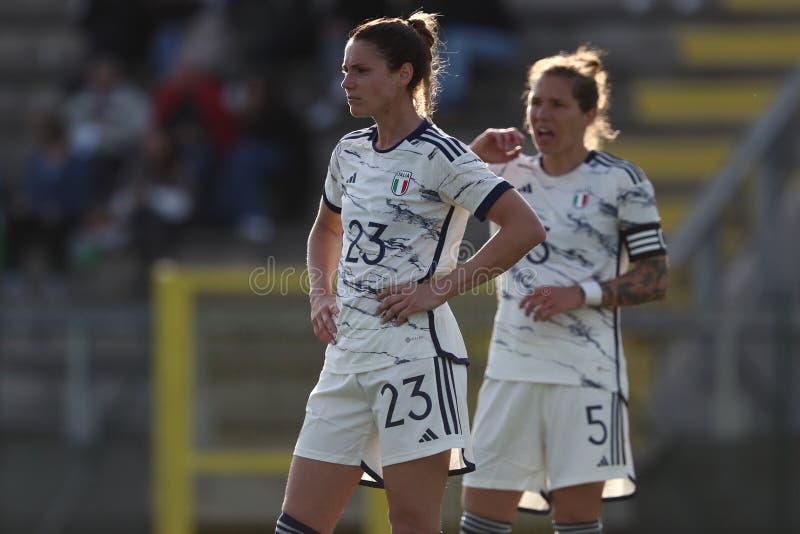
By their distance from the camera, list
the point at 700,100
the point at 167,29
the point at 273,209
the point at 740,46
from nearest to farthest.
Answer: the point at 273,209 < the point at 700,100 < the point at 167,29 < the point at 740,46

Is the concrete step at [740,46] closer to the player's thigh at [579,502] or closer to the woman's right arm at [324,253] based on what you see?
the player's thigh at [579,502]

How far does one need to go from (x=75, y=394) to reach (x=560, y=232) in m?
4.42

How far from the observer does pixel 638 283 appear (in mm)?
4754

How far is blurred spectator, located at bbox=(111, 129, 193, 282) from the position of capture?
31.8 feet

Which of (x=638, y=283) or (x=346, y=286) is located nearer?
(x=346, y=286)

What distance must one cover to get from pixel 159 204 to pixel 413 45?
19.4ft

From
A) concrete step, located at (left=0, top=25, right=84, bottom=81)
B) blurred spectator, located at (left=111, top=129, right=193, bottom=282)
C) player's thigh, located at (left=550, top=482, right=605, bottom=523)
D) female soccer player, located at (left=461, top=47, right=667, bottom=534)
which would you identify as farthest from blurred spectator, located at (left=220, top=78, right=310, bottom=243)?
player's thigh, located at (left=550, top=482, right=605, bottom=523)

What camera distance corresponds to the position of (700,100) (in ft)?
36.0

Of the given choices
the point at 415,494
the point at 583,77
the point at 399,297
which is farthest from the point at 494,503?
the point at 583,77

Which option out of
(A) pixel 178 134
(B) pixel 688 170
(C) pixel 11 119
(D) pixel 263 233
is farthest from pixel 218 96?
(B) pixel 688 170

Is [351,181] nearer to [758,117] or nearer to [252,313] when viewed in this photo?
[252,313]

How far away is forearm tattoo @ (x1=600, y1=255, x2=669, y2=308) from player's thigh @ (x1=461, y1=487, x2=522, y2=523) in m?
0.76

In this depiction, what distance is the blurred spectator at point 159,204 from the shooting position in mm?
9695

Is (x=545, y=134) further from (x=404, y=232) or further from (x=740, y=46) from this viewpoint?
(x=740, y=46)
